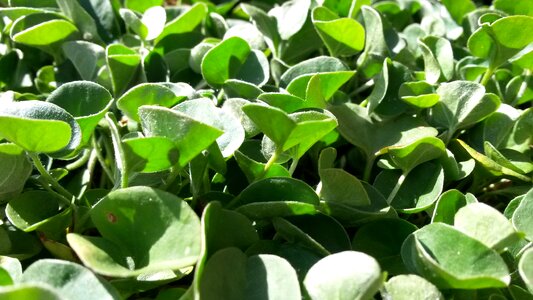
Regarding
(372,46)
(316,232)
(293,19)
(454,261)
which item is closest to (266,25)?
(293,19)

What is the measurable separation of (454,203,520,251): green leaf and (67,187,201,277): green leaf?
240 mm

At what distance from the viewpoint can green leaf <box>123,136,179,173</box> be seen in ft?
1.91

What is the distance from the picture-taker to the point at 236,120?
0.65 m

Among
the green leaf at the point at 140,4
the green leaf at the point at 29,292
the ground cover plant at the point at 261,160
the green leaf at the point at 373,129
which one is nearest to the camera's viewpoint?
the green leaf at the point at 29,292

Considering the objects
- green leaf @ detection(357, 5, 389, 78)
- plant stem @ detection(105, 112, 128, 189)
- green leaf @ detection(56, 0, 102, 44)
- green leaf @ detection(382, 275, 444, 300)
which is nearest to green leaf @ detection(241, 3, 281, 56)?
green leaf @ detection(357, 5, 389, 78)

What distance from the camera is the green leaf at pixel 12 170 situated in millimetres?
622

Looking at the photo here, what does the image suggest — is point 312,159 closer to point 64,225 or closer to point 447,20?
point 64,225

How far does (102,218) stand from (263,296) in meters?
0.16

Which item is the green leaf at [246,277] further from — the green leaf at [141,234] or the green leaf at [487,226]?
the green leaf at [487,226]

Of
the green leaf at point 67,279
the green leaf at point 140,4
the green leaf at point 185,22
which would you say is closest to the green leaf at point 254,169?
the green leaf at point 67,279

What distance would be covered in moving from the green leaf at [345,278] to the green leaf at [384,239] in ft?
0.44

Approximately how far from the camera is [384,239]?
2.20ft

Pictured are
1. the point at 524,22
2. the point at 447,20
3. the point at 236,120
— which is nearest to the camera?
Result: the point at 236,120

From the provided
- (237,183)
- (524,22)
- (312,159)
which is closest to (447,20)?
(524,22)
